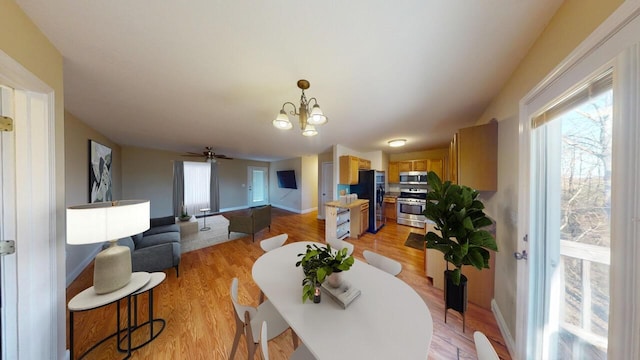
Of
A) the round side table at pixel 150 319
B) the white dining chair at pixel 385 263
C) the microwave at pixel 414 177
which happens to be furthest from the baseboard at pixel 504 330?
the microwave at pixel 414 177

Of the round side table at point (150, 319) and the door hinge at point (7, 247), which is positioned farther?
the round side table at point (150, 319)

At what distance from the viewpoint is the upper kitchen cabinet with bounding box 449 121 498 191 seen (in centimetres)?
185

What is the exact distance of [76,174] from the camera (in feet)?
8.61

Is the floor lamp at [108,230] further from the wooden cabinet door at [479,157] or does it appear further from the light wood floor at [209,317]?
the wooden cabinet door at [479,157]

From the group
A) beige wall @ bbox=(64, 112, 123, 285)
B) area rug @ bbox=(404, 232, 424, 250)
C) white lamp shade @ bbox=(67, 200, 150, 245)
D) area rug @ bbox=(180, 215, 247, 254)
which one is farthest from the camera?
area rug @ bbox=(180, 215, 247, 254)

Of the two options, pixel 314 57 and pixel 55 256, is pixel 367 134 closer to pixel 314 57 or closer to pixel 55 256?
pixel 314 57

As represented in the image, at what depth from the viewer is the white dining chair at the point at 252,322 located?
1.05 m

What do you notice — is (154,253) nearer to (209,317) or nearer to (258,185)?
(209,317)

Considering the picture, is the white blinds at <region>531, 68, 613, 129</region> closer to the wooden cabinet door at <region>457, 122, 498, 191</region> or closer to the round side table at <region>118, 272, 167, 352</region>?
the wooden cabinet door at <region>457, 122, 498, 191</region>

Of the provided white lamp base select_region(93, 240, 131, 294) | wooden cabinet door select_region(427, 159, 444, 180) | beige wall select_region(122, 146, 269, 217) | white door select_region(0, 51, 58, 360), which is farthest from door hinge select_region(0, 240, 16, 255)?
wooden cabinet door select_region(427, 159, 444, 180)

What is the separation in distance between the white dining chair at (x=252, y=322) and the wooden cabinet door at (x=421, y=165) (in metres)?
4.97

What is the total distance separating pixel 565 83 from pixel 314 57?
1.52m

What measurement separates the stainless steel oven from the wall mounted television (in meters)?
3.78

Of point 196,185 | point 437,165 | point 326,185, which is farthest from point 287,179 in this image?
point 437,165
